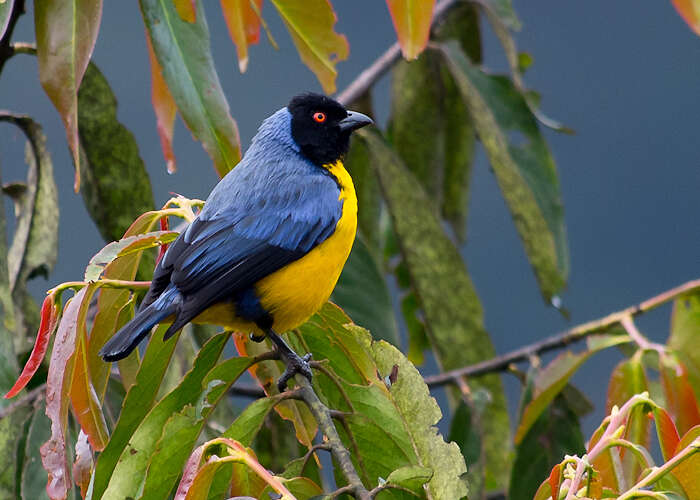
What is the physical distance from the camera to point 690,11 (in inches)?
109

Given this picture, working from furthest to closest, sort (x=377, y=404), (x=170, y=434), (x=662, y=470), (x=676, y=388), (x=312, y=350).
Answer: (x=676, y=388)
(x=312, y=350)
(x=377, y=404)
(x=170, y=434)
(x=662, y=470)

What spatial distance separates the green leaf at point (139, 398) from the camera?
2.49m

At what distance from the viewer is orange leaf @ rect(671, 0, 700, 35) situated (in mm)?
2775

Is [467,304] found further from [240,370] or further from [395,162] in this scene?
[240,370]

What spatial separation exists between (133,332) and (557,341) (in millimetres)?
2452

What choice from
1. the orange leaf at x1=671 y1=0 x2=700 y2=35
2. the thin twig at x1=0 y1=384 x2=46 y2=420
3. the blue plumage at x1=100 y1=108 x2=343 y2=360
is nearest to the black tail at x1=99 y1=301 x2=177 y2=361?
the blue plumage at x1=100 y1=108 x2=343 y2=360

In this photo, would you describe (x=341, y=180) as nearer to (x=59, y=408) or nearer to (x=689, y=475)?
(x=59, y=408)

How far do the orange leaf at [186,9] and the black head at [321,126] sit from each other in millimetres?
663

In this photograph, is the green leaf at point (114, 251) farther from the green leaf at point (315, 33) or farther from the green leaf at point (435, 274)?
the green leaf at point (435, 274)

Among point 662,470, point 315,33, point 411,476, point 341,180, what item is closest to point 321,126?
point 341,180

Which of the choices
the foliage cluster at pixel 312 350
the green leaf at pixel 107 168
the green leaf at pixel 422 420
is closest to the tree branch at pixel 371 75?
the foliage cluster at pixel 312 350

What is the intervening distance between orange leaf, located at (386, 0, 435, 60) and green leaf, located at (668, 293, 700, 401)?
1428mm

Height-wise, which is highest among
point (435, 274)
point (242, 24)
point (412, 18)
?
point (242, 24)

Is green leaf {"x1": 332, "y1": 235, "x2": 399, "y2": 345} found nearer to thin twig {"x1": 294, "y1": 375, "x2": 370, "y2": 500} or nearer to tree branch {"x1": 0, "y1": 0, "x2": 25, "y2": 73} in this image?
tree branch {"x1": 0, "y1": 0, "x2": 25, "y2": 73}
